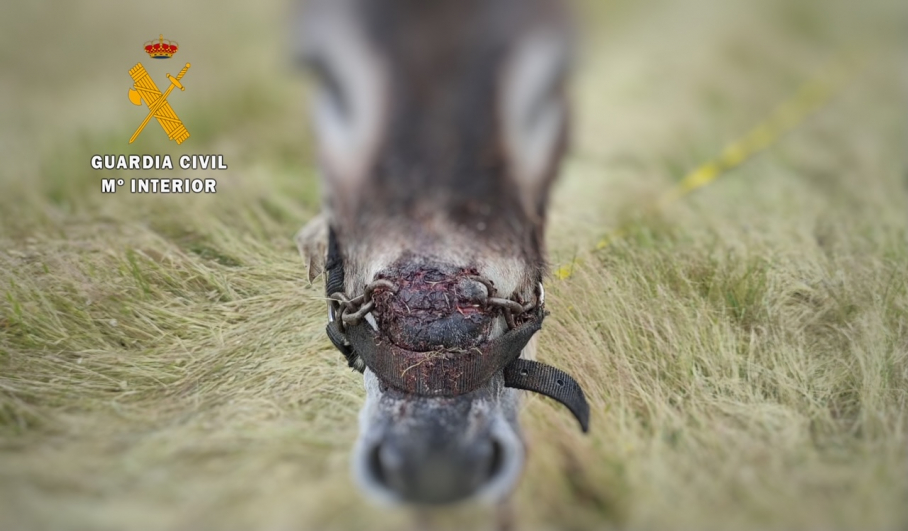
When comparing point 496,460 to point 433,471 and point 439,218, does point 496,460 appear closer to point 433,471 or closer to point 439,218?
point 433,471

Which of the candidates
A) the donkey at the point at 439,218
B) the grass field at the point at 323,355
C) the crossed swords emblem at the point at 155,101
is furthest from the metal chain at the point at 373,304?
the crossed swords emblem at the point at 155,101

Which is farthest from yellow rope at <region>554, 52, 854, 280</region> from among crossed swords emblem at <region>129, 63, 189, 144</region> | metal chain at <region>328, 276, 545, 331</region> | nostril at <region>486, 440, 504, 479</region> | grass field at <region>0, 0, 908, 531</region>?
crossed swords emblem at <region>129, 63, 189, 144</region>

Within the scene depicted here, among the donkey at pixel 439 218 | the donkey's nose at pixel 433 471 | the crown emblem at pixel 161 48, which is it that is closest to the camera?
the donkey at pixel 439 218

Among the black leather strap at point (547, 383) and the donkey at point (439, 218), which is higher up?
the donkey at point (439, 218)

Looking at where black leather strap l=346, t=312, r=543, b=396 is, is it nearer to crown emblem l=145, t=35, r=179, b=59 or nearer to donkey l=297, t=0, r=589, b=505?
donkey l=297, t=0, r=589, b=505

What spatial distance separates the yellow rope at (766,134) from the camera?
7.06 feet

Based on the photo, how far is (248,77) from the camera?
2771 mm

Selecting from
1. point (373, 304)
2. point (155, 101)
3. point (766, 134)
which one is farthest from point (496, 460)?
point (766, 134)

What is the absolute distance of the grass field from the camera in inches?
44.6

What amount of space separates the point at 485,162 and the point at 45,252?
112 cm

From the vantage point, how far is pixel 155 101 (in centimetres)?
172

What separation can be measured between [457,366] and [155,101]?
117 cm

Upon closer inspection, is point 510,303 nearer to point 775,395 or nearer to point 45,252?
point 775,395

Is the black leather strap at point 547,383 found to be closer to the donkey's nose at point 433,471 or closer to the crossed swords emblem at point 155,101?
the donkey's nose at point 433,471
